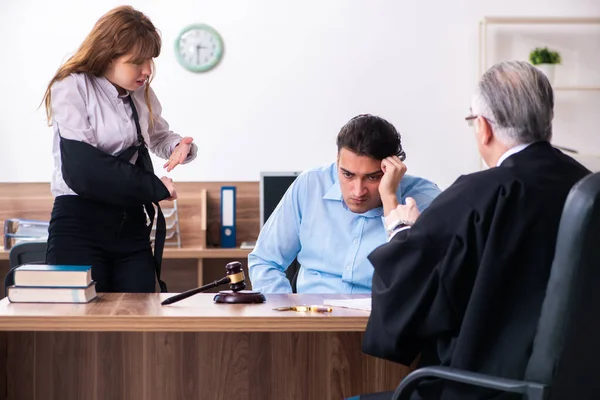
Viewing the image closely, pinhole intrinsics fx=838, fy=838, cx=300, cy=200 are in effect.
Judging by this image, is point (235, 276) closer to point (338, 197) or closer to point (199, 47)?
point (338, 197)

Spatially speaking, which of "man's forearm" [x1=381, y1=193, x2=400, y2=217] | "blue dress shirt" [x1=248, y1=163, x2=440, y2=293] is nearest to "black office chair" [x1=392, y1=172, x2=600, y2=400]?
"man's forearm" [x1=381, y1=193, x2=400, y2=217]

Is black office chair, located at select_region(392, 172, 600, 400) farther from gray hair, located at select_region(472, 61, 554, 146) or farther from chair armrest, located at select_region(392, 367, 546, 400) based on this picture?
gray hair, located at select_region(472, 61, 554, 146)

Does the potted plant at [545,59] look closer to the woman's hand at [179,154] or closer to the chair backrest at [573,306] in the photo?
the woman's hand at [179,154]

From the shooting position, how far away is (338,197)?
248cm

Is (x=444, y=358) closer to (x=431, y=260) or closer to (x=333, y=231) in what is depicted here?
(x=431, y=260)

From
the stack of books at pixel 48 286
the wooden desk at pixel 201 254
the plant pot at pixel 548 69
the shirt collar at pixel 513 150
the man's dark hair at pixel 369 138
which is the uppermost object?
the plant pot at pixel 548 69

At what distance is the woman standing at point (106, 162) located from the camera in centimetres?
224

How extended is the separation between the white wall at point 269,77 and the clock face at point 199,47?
0.15ft

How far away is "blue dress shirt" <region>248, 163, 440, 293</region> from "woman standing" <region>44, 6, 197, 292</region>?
1.13ft

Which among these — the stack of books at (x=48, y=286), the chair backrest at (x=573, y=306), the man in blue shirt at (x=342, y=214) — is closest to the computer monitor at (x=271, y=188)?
the man in blue shirt at (x=342, y=214)

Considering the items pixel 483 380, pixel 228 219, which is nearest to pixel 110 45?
pixel 483 380

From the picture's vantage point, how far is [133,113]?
2.41 metres

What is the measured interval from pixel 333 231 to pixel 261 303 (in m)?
0.52

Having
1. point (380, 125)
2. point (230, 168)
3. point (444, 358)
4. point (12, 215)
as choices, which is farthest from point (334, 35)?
point (444, 358)
